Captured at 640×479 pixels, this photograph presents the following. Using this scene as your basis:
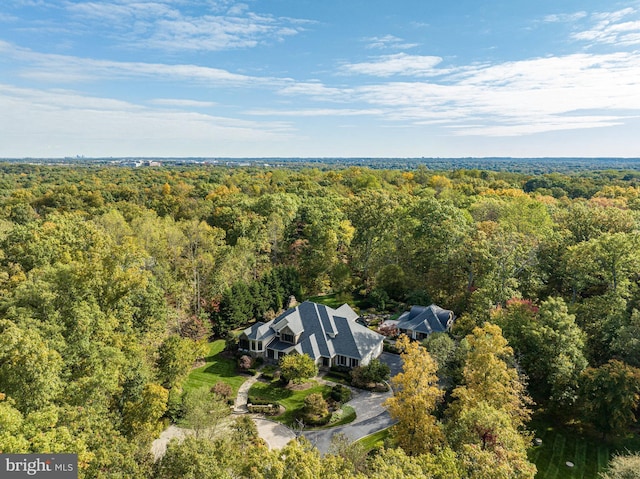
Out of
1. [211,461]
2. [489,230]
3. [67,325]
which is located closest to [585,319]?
[489,230]

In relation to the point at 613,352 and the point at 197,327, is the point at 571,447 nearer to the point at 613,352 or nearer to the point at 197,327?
the point at 613,352

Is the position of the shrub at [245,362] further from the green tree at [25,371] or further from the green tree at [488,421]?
the green tree at [25,371]

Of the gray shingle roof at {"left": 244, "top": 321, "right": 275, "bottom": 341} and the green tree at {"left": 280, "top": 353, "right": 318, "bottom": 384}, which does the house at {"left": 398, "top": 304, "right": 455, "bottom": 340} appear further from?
the gray shingle roof at {"left": 244, "top": 321, "right": 275, "bottom": 341}

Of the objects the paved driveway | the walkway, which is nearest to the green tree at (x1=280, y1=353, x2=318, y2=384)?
the walkway

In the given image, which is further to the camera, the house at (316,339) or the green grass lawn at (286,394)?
the house at (316,339)

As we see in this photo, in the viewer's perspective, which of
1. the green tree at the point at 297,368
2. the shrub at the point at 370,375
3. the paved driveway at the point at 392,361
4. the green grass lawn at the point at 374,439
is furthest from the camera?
the paved driveway at the point at 392,361

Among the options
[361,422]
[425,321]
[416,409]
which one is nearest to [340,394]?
[361,422]

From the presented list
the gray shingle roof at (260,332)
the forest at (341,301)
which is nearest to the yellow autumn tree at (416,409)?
the forest at (341,301)
